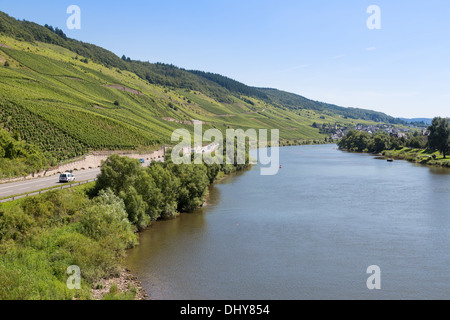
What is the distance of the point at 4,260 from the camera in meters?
18.7

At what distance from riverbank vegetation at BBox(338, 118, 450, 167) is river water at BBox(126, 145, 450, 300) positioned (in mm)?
44576

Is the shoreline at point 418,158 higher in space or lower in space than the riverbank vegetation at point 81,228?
higher

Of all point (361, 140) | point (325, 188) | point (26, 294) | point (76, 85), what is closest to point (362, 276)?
point (26, 294)

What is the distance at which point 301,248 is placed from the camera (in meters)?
28.8

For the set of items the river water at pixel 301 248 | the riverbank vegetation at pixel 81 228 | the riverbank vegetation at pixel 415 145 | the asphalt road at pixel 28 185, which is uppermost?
the riverbank vegetation at pixel 415 145

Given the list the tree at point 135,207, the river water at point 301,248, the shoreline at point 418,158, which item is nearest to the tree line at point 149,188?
the tree at point 135,207

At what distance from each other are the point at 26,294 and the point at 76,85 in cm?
10881

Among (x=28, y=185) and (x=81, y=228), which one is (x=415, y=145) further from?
(x=81, y=228)

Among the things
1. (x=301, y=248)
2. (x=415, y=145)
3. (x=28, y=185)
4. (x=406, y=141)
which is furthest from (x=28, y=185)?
A: (x=406, y=141)

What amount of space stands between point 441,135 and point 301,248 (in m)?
76.6

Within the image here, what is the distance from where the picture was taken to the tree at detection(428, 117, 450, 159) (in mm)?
87875

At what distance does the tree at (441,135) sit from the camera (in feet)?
288

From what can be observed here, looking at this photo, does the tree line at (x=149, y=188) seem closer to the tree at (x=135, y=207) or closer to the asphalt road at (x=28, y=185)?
the tree at (x=135, y=207)
